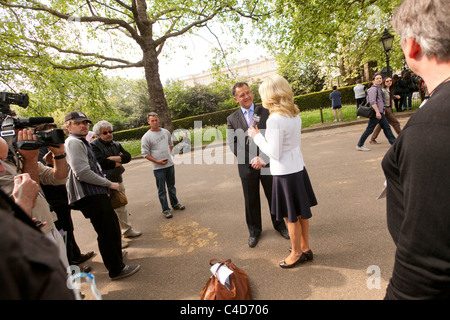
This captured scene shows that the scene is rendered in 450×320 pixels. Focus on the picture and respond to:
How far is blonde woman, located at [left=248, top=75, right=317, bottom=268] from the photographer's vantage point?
245 centimetres

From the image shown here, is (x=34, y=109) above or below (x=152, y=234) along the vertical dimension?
above

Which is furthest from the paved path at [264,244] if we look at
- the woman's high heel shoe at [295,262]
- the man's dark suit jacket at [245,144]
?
the man's dark suit jacket at [245,144]

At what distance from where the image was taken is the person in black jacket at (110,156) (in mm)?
3885

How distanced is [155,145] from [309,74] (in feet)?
93.0

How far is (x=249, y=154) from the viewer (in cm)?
337

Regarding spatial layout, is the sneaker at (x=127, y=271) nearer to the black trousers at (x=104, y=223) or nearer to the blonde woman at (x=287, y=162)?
the black trousers at (x=104, y=223)

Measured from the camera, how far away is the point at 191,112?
3075 centimetres

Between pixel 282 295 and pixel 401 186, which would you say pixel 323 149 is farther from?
pixel 401 186

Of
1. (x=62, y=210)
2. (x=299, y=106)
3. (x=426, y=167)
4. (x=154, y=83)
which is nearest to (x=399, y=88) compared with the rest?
(x=299, y=106)

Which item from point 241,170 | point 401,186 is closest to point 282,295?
point 241,170

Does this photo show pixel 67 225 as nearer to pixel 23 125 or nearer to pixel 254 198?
pixel 23 125

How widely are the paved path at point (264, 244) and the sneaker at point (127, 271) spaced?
2.4 inches
